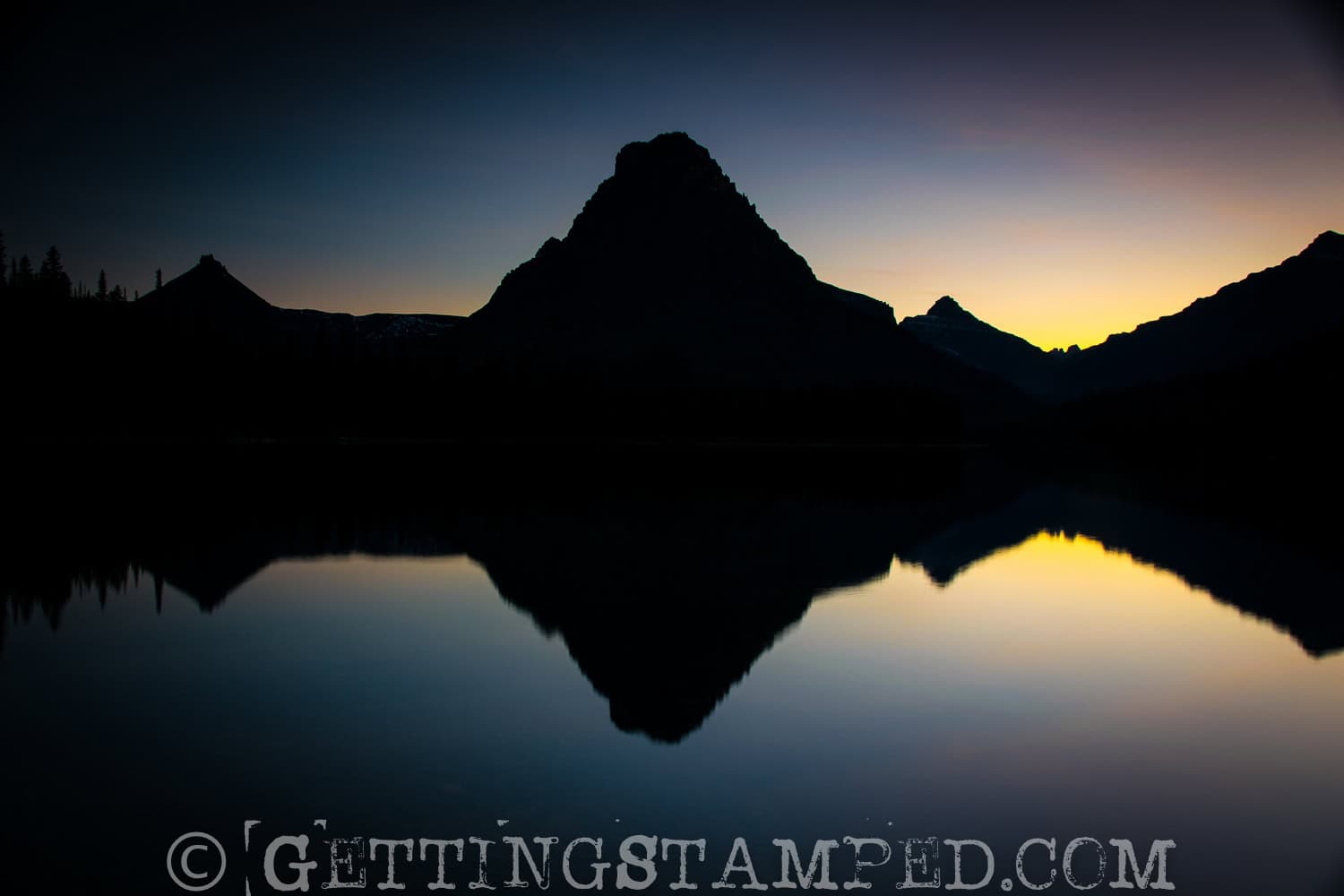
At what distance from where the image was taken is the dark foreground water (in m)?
12.1

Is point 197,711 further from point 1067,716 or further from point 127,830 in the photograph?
point 1067,716

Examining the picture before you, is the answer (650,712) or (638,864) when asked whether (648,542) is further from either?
(638,864)

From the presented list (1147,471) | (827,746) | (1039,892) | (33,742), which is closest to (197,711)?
(33,742)

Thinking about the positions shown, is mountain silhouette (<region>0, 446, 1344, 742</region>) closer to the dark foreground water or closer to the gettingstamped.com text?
the dark foreground water

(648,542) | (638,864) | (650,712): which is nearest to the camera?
(638,864)

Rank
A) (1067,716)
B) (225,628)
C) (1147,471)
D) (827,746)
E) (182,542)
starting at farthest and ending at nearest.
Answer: (1147,471) < (182,542) < (225,628) < (1067,716) < (827,746)

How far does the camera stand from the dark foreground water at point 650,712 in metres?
12.1

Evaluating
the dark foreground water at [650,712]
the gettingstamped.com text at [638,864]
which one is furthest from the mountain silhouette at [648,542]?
the gettingstamped.com text at [638,864]

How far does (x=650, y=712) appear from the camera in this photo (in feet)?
57.6

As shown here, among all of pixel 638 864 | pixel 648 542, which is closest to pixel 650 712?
pixel 638 864

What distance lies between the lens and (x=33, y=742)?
1487 cm

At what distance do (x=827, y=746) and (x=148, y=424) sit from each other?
15530 centimetres

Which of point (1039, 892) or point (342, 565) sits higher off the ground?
point (342, 565)

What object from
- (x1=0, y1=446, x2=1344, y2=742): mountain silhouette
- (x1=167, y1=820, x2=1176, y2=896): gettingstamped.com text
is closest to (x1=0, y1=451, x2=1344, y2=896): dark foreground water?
(x1=167, y1=820, x2=1176, y2=896): gettingstamped.com text
